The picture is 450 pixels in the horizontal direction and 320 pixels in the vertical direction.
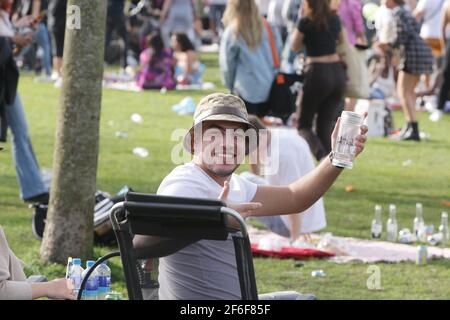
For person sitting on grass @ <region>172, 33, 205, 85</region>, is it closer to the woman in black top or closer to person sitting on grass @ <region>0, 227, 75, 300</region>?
the woman in black top

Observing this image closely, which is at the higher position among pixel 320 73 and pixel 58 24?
pixel 320 73

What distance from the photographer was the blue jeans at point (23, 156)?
10555 mm

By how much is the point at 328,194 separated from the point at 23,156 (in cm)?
290

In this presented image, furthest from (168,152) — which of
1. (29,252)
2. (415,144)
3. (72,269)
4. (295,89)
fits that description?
(72,269)

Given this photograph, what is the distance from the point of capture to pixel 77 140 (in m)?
7.99

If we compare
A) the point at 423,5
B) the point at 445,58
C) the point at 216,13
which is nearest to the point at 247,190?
the point at 445,58

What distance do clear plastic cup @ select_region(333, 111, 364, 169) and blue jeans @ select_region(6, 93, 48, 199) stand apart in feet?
19.4

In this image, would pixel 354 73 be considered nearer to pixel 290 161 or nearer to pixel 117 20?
pixel 290 161

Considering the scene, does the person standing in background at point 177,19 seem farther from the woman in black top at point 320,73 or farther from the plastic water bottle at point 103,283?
the plastic water bottle at point 103,283

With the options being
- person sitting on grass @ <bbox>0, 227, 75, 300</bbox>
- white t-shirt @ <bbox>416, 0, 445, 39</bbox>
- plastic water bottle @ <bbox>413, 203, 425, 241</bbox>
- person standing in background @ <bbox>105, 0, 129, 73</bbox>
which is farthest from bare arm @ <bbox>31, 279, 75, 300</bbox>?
person standing in background @ <bbox>105, 0, 129, 73</bbox>

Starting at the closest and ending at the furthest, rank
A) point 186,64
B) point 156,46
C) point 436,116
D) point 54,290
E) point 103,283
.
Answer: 1. point 54,290
2. point 103,283
3. point 436,116
4. point 156,46
5. point 186,64

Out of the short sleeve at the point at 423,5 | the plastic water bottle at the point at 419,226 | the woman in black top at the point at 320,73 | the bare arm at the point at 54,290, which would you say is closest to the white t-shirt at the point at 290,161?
the plastic water bottle at the point at 419,226

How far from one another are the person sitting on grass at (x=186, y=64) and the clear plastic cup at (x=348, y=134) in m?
16.7
